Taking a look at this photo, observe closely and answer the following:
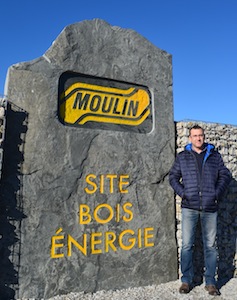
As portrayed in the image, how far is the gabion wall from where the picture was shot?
420 centimetres

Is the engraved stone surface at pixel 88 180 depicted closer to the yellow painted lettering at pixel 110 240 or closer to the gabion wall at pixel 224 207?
the yellow painted lettering at pixel 110 240

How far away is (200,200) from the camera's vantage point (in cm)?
356

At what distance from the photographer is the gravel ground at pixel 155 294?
11.1 ft

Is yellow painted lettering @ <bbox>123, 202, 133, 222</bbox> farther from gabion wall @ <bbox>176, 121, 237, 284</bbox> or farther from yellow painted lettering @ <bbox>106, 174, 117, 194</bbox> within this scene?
gabion wall @ <bbox>176, 121, 237, 284</bbox>

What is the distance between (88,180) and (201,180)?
1.34 meters

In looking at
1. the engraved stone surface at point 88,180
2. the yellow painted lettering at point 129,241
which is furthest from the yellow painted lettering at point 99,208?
the yellow painted lettering at point 129,241

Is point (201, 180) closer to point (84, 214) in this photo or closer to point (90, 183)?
point (90, 183)

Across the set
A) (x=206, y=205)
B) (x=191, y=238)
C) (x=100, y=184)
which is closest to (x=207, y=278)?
(x=191, y=238)

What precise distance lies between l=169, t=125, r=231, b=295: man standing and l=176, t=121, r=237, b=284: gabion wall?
48cm

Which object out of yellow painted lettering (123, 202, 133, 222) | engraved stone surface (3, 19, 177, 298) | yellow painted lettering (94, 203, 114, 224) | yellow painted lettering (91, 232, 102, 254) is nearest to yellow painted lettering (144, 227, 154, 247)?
engraved stone surface (3, 19, 177, 298)

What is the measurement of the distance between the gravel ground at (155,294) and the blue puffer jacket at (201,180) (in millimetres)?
995

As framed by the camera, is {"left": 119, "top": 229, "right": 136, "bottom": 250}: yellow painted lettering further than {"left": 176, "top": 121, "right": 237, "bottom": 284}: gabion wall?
No

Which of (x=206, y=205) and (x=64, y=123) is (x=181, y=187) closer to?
(x=206, y=205)

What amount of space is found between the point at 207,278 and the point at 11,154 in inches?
106
